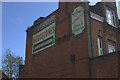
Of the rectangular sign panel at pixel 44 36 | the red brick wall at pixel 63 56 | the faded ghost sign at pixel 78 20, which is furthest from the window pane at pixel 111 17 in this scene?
the rectangular sign panel at pixel 44 36

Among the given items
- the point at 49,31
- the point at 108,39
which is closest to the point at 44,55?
the point at 49,31

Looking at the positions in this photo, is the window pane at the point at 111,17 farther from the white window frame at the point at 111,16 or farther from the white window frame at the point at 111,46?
the white window frame at the point at 111,46

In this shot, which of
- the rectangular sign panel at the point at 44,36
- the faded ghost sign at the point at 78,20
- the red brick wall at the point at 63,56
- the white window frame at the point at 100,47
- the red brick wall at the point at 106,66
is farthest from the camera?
the rectangular sign panel at the point at 44,36

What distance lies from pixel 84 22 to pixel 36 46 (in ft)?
30.2

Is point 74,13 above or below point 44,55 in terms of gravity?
above

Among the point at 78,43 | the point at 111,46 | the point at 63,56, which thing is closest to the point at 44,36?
the point at 63,56

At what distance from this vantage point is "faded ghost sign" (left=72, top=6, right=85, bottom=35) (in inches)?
720

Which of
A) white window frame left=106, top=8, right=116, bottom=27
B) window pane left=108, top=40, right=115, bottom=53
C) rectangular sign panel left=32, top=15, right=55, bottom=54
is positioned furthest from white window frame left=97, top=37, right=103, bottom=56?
rectangular sign panel left=32, top=15, right=55, bottom=54

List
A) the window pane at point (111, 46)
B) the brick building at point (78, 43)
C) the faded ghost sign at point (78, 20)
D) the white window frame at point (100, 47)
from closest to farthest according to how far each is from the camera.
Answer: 1. the brick building at point (78, 43)
2. the white window frame at point (100, 47)
3. the faded ghost sign at point (78, 20)
4. the window pane at point (111, 46)

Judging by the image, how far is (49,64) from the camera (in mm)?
21094

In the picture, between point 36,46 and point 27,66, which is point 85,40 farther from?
point 27,66

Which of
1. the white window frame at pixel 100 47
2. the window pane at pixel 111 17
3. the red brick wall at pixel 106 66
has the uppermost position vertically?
the window pane at pixel 111 17

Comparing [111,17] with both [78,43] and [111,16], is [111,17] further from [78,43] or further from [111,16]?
[78,43]

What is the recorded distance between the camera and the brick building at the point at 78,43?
15938mm
